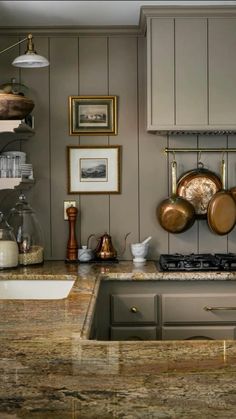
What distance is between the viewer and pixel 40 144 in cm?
360

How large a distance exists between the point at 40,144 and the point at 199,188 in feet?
3.34

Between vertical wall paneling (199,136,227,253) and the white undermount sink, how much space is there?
985 mm

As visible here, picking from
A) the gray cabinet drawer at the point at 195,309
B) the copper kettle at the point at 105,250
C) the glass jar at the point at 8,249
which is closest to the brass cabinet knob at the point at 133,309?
the gray cabinet drawer at the point at 195,309

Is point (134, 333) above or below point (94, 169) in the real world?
below

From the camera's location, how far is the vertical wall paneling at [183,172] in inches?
141

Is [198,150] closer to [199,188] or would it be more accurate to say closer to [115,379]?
[199,188]

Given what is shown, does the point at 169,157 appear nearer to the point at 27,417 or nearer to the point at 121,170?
the point at 121,170

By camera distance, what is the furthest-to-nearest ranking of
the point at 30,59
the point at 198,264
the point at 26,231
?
the point at 26,231, the point at 198,264, the point at 30,59

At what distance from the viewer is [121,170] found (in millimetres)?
3602

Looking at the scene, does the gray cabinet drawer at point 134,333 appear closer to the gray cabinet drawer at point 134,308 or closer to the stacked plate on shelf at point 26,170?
the gray cabinet drawer at point 134,308

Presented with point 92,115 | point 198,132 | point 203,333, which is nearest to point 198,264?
point 203,333

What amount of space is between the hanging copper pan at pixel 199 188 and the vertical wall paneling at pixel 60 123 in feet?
2.23

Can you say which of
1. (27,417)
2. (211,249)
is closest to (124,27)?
(211,249)

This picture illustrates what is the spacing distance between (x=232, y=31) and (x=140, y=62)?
602mm
